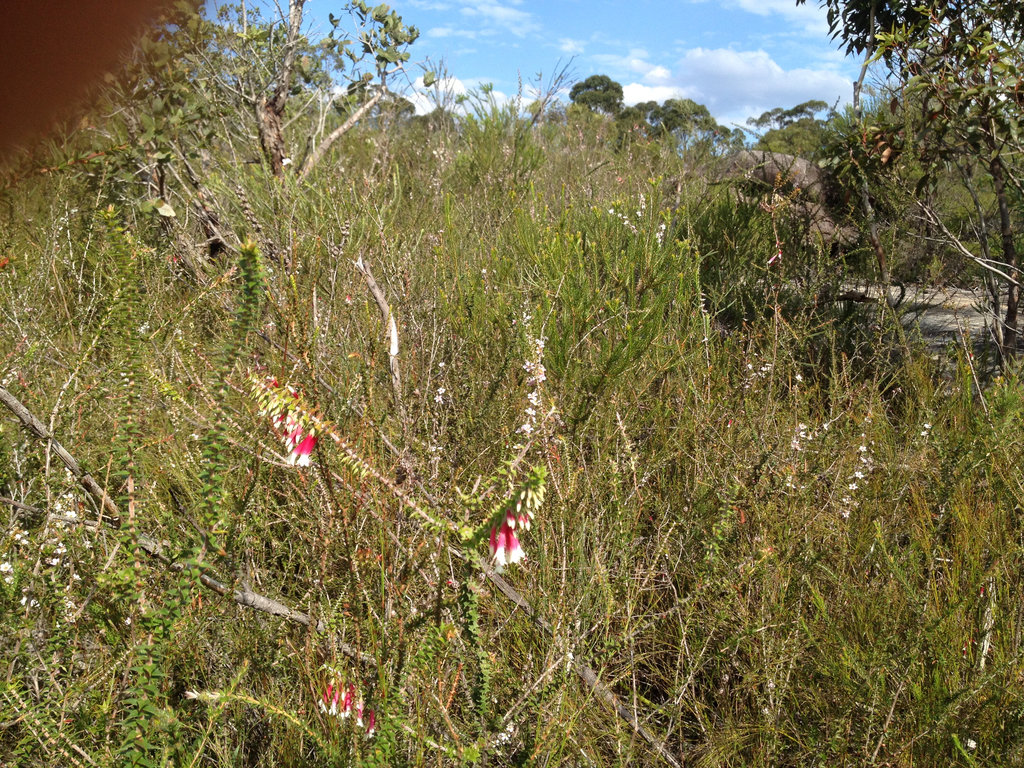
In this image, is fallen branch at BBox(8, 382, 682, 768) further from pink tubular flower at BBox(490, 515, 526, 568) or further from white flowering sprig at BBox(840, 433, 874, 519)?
white flowering sprig at BBox(840, 433, 874, 519)

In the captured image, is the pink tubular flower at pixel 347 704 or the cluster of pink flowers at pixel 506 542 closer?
the cluster of pink flowers at pixel 506 542

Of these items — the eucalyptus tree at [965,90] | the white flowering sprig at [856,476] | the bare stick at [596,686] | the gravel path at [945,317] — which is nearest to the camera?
the bare stick at [596,686]

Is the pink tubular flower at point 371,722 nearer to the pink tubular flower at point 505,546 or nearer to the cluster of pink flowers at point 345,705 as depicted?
the cluster of pink flowers at point 345,705

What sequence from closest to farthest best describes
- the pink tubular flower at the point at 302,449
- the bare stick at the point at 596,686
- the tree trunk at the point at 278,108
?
the pink tubular flower at the point at 302,449
the bare stick at the point at 596,686
the tree trunk at the point at 278,108

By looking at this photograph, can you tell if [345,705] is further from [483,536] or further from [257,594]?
[483,536]

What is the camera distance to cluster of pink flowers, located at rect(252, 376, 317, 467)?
1.13 meters

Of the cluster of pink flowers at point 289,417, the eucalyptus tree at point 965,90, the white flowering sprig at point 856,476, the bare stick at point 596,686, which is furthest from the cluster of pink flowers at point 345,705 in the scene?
the eucalyptus tree at point 965,90

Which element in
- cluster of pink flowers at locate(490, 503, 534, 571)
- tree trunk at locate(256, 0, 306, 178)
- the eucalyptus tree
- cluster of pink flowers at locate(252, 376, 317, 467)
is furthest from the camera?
tree trunk at locate(256, 0, 306, 178)

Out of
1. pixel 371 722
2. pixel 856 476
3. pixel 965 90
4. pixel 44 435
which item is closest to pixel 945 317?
pixel 965 90

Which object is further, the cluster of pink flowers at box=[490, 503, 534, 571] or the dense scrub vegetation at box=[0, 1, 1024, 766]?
the dense scrub vegetation at box=[0, 1, 1024, 766]

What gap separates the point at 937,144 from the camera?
3.36 m

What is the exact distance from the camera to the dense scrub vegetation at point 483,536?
4.13ft

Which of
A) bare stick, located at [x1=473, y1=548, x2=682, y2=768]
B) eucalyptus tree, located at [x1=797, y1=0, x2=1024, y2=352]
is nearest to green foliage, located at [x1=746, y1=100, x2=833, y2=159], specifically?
eucalyptus tree, located at [x1=797, y1=0, x2=1024, y2=352]

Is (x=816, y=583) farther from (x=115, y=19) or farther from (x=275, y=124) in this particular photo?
(x=275, y=124)
